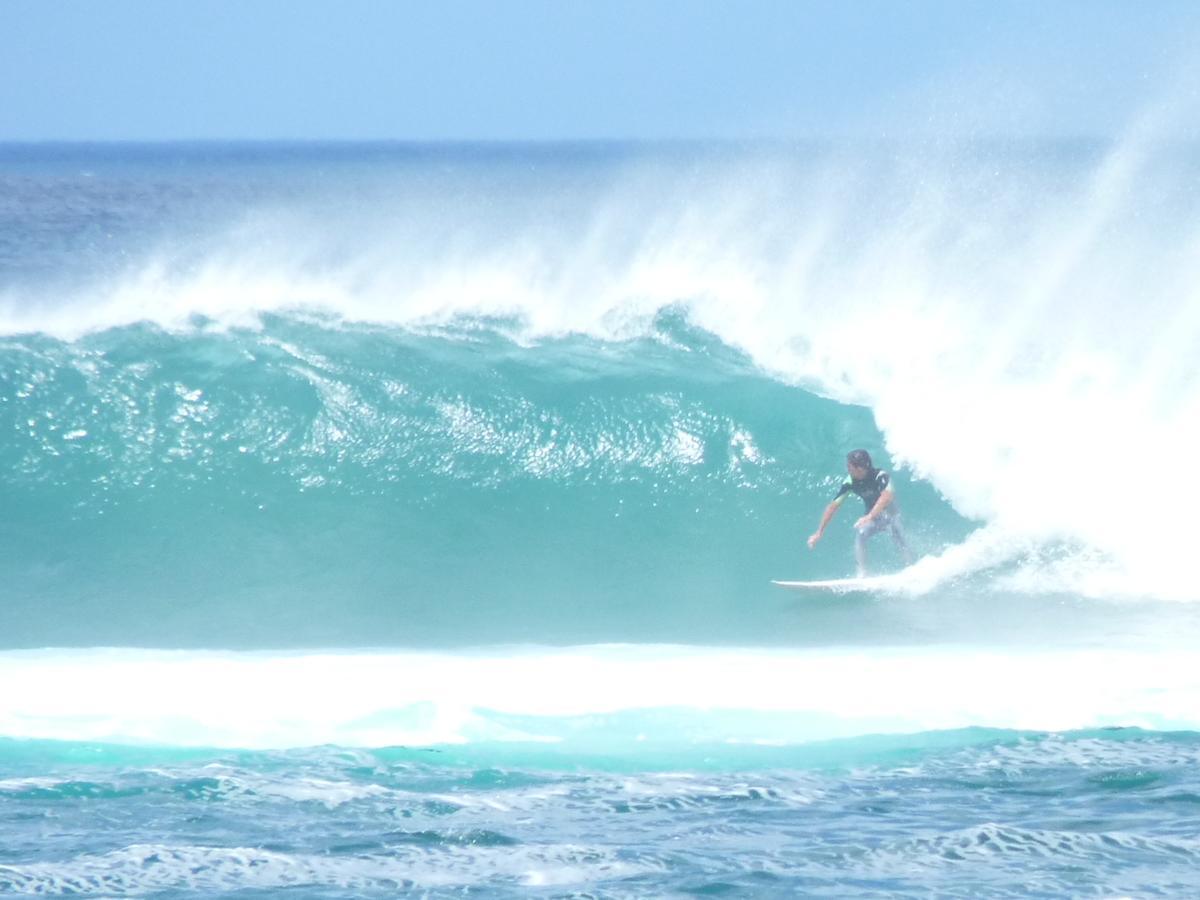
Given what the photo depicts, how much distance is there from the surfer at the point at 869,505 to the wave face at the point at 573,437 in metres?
0.35

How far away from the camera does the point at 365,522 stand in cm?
1080

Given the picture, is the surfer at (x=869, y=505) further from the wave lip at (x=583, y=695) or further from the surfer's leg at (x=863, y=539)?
the wave lip at (x=583, y=695)

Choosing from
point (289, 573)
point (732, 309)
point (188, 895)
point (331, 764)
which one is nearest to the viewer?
point (188, 895)

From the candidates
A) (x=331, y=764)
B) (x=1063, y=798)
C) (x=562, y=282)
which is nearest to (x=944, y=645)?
(x=1063, y=798)

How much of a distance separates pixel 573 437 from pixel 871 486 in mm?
2955

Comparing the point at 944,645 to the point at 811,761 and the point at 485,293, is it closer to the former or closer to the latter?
the point at 811,761

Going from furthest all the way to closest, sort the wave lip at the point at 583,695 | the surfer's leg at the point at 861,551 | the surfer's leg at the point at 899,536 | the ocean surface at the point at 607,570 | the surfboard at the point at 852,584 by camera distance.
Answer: the surfer's leg at the point at 899,536 < the surfer's leg at the point at 861,551 < the surfboard at the point at 852,584 < the wave lip at the point at 583,695 < the ocean surface at the point at 607,570

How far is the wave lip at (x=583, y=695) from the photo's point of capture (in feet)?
22.6

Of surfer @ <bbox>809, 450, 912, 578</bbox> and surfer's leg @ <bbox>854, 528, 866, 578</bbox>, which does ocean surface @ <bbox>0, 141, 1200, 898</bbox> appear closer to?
surfer's leg @ <bbox>854, 528, 866, 578</bbox>

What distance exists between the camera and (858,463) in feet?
32.3

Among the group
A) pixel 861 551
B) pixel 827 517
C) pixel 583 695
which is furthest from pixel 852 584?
pixel 583 695

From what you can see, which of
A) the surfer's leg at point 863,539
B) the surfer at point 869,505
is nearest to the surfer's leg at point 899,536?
the surfer at point 869,505

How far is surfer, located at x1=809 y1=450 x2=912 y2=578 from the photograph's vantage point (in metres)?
9.80

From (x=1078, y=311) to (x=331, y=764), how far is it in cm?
1239
